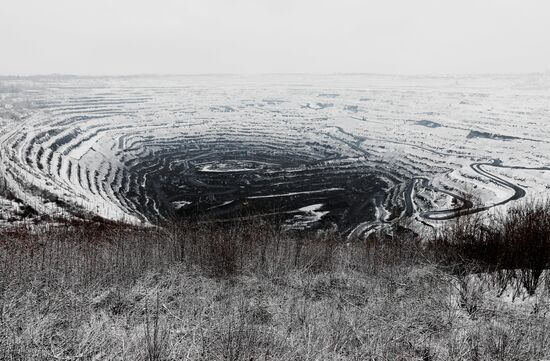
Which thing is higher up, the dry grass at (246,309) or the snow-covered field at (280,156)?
the dry grass at (246,309)

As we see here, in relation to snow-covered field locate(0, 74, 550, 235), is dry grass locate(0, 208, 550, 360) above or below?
above

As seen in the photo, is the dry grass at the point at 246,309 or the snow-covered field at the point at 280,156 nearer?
the dry grass at the point at 246,309

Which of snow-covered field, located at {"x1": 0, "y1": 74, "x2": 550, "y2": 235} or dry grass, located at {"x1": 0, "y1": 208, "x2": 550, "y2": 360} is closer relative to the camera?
dry grass, located at {"x1": 0, "y1": 208, "x2": 550, "y2": 360}

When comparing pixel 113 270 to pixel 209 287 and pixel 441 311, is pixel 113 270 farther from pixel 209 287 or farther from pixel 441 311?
pixel 441 311

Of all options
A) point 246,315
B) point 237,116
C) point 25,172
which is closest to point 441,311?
point 246,315
